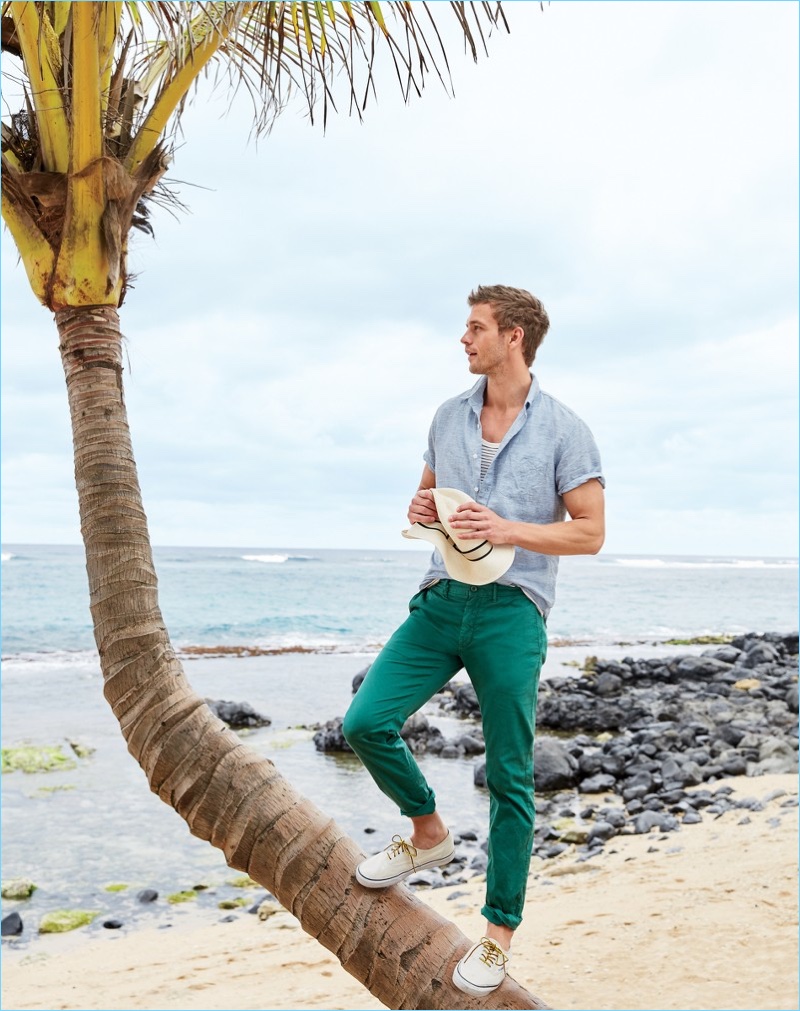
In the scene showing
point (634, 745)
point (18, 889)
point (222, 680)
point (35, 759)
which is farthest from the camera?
point (222, 680)

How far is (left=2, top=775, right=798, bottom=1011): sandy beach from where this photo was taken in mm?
6203

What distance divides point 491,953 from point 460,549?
148 centimetres

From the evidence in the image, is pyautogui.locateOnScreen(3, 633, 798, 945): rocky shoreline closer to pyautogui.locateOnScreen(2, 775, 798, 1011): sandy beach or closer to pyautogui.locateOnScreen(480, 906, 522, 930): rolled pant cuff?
pyautogui.locateOnScreen(2, 775, 798, 1011): sandy beach

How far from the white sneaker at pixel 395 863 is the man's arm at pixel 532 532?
3.97 ft

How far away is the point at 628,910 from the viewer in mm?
7598

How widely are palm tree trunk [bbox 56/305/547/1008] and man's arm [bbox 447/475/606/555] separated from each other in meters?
1.26

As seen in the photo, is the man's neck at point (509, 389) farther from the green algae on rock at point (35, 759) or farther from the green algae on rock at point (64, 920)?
the green algae on rock at point (35, 759)

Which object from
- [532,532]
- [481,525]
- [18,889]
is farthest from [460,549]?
[18,889]

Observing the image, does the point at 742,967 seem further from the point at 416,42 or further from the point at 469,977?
the point at 416,42

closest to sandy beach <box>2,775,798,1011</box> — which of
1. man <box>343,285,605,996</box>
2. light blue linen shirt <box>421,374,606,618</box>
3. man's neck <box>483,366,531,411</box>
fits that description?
man <box>343,285,605,996</box>

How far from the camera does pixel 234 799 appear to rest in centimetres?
361

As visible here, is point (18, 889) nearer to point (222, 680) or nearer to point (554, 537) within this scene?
point (554, 537)

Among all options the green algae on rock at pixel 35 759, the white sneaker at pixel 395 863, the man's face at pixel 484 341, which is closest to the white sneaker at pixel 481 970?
the white sneaker at pixel 395 863

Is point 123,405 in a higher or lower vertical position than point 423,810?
higher
